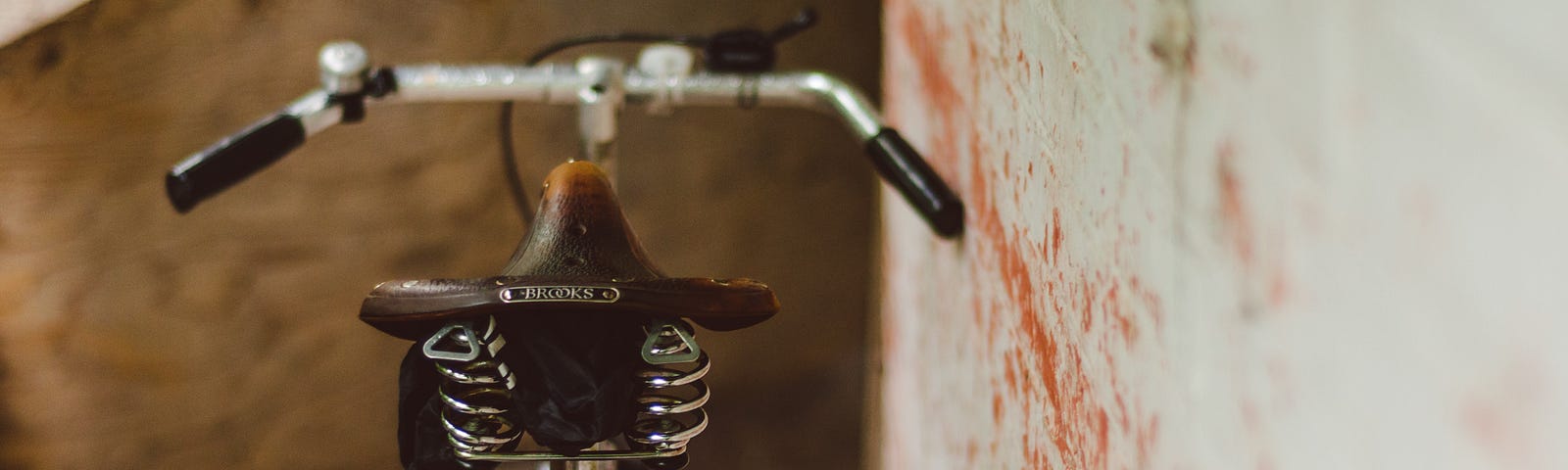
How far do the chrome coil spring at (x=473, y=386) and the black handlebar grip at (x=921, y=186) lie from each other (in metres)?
0.49

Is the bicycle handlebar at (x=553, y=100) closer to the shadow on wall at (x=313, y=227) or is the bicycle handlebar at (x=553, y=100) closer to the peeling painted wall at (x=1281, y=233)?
the peeling painted wall at (x=1281, y=233)

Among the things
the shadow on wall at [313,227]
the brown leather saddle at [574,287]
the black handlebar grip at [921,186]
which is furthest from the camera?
the shadow on wall at [313,227]

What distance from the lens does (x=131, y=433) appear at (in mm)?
1816

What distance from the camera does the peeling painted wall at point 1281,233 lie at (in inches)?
13.8

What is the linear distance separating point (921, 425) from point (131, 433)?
1.23m

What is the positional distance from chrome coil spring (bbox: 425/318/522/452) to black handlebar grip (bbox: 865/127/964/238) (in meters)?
0.49

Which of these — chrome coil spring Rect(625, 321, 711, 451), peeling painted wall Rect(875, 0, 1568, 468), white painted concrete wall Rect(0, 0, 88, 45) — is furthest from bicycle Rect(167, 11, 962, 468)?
white painted concrete wall Rect(0, 0, 88, 45)

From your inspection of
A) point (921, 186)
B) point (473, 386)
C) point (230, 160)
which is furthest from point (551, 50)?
point (473, 386)

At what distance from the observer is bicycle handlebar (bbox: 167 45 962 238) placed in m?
1.17

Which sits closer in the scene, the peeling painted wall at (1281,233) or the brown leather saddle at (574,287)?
the peeling painted wall at (1281,233)

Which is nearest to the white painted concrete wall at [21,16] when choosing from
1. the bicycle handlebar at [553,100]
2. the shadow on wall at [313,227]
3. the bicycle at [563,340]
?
the shadow on wall at [313,227]

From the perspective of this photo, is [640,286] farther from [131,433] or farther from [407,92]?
[131,433]

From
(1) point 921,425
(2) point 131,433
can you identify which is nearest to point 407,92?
(1) point 921,425

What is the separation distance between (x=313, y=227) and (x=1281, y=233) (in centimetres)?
169
